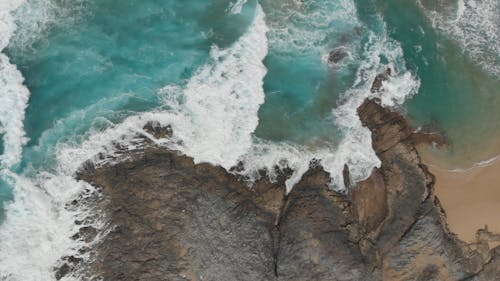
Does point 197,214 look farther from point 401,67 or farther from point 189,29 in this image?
point 401,67

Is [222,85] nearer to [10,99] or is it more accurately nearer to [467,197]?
[10,99]

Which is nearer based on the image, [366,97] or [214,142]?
[214,142]

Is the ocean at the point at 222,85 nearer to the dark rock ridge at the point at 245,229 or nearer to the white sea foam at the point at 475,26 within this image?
the white sea foam at the point at 475,26

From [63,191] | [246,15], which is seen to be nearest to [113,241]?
[63,191]

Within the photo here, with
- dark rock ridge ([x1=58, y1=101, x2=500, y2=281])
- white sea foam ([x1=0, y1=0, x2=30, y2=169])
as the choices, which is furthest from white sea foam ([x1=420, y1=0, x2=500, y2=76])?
white sea foam ([x1=0, y1=0, x2=30, y2=169])

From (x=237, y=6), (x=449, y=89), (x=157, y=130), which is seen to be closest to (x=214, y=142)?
(x=157, y=130)

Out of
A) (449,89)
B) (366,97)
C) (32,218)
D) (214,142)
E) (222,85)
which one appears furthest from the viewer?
(449,89)

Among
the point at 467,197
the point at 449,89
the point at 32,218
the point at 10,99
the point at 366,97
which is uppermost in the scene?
the point at 449,89
